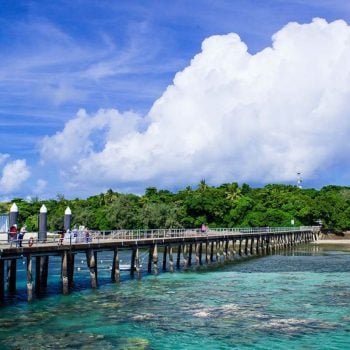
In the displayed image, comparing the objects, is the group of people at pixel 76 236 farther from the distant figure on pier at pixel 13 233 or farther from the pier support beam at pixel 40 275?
the distant figure on pier at pixel 13 233

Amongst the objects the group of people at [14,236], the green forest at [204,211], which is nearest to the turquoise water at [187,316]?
the group of people at [14,236]

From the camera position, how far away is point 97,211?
389 ft

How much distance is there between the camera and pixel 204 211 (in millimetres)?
111875

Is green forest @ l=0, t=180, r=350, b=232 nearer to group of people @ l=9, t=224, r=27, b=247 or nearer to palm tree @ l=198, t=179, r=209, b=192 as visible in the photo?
palm tree @ l=198, t=179, r=209, b=192

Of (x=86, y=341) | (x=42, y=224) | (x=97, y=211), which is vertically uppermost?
(x=97, y=211)

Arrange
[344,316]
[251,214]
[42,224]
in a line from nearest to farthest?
1. [344,316]
2. [42,224]
3. [251,214]

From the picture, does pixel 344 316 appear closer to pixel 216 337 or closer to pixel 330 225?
pixel 216 337

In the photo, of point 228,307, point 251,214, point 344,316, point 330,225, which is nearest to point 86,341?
point 228,307

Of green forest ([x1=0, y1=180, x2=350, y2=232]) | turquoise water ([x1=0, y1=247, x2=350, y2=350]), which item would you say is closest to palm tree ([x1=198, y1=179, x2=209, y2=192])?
green forest ([x1=0, y1=180, x2=350, y2=232])

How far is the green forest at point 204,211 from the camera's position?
107812mm

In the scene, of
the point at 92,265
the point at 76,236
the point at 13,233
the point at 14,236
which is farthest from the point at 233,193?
the point at 13,233

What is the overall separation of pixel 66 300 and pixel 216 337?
498 inches

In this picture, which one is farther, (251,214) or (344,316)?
(251,214)

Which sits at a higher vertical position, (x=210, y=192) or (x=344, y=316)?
(x=210, y=192)
